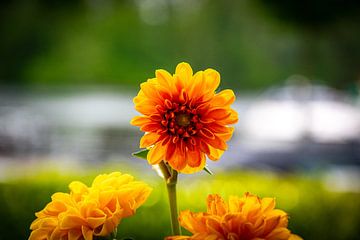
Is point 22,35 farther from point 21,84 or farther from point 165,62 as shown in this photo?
point 165,62

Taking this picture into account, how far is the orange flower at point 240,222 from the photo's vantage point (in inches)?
26.0

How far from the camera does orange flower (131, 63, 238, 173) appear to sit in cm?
73

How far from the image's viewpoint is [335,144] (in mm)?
6871

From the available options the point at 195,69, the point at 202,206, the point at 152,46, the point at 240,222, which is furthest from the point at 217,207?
the point at 152,46

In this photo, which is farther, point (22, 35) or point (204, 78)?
point (22, 35)

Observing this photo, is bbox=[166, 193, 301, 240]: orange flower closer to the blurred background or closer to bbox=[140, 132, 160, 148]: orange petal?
bbox=[140, 132, 160, 148]: orange petal

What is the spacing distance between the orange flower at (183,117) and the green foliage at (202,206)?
5.53 feet

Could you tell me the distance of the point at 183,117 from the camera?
74 cm

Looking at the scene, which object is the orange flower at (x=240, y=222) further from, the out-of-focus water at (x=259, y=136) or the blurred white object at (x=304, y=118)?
the blurred white object at (x=304, y=118)

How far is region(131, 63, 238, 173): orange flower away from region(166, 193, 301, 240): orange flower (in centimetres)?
7

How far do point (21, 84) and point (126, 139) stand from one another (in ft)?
22.8

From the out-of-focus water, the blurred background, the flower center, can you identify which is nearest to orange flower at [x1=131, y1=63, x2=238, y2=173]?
the flower center

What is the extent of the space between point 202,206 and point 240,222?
1.95 meters

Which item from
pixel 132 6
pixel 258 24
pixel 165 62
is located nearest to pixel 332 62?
pixel 258 24
